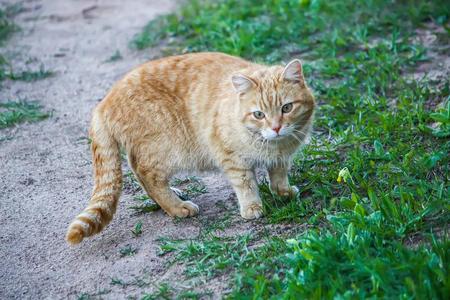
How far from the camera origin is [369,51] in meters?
7.17

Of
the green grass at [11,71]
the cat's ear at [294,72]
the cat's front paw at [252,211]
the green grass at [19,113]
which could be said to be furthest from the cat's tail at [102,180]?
the green grass at [11,71]

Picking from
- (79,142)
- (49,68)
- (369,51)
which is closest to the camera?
(79,142)

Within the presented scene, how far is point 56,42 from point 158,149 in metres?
5.08

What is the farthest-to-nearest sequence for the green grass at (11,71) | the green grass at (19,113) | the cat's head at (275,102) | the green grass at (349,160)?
the green grass at (11,71) → the green grass at (19,113) → the cat's head at (275,102) → the green grass at (349,160)

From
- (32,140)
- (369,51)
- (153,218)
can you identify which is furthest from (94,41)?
(153,218)

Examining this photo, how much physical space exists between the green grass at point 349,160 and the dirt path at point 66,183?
0.34m

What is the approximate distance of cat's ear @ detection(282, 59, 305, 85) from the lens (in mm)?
4598

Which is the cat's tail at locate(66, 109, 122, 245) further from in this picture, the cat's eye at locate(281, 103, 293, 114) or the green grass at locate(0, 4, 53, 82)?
the green grass at locate(0, 4, 53, 82)

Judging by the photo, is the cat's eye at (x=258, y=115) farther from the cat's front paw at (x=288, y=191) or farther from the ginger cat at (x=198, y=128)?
the cat's front paw at (x=288, y=191)

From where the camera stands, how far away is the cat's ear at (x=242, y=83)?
460 cm

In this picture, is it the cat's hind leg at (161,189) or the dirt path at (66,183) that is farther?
the cat's hind leg at (161,189)

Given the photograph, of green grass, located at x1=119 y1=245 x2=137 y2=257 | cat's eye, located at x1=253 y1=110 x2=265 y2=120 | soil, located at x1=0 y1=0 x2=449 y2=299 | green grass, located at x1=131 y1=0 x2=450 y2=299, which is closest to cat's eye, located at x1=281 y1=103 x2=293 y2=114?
cat's eye, located at x1=253 y1=110 x2=265 y2=120

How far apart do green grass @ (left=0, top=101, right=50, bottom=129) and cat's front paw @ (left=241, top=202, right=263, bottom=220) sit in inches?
128

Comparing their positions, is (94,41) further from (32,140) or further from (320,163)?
(320,163)
